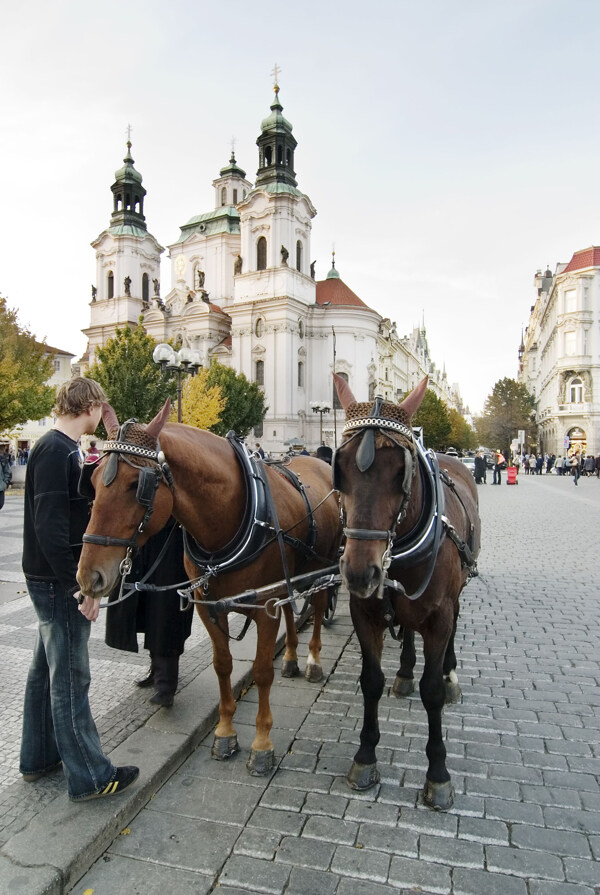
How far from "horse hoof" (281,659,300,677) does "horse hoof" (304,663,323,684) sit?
0.11m

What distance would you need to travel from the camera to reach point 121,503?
2561mm

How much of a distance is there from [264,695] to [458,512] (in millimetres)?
1684

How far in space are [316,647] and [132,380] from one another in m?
29.5

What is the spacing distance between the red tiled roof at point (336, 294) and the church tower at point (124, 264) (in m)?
18.5

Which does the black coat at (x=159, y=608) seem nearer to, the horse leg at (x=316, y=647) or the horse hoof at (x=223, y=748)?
the horse hoof at (x=223, y=748)

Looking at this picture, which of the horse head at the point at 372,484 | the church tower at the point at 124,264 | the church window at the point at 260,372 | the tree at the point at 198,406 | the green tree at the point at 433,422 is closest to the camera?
the horse head at the point at 372,484

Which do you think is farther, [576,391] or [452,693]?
[576,391]

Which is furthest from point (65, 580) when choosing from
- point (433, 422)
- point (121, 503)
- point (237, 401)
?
point (433, 422)

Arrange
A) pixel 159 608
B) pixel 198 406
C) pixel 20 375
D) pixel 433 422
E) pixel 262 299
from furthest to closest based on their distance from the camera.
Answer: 1. pixel 433 422
2. pixel 262 299
3. pixel 198 406
4. pixel 20 375
5. pixel 159 608

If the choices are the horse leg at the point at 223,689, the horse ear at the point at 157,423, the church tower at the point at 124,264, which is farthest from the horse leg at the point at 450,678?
the church tower at the point at 124,264

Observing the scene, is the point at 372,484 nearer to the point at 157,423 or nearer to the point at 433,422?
the point at 157,423

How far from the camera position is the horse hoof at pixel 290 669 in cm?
473

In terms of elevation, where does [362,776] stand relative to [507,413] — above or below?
below

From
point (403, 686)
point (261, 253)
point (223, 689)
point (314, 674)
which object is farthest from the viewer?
point (261, 253)
